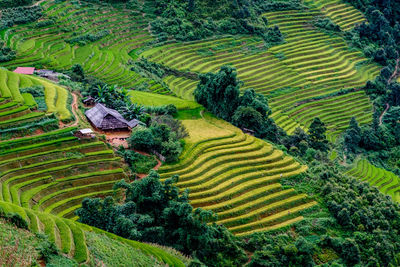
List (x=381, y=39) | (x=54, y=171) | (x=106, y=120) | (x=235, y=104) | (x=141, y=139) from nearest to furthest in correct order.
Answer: (x=54, y=171) → (x=141, y=139) → (x=106, y=120) → (x=235, y=104) → (x=381, y=39)

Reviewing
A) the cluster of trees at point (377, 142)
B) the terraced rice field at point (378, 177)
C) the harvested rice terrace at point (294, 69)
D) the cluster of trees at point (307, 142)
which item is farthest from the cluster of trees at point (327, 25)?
the cluster of trees at point (307, 142)

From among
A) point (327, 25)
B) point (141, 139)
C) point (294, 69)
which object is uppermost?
point (141, 139)

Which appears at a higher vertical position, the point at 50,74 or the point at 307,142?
the point at 50,74

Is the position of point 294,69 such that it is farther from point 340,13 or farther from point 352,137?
point 340,13

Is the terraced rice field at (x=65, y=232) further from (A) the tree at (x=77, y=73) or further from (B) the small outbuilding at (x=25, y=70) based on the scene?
(B) the small outbuilding at (x=25, y=70)

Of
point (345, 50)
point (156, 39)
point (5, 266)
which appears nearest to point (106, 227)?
point (5, 266)

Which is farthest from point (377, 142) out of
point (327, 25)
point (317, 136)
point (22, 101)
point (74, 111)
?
point (22, 101)

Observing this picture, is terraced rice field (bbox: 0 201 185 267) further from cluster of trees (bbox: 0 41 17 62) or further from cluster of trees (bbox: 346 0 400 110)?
cluster of trees (bbox: 346 0 400 110)
